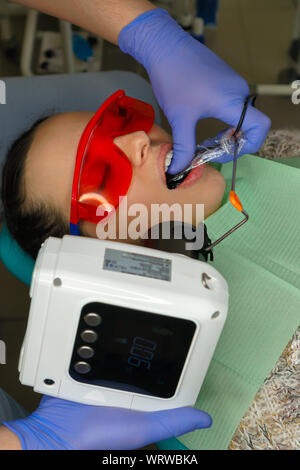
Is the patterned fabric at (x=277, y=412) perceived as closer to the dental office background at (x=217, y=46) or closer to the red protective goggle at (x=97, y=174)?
the red protective goggle at (x=97, y=174)

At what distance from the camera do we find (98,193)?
47.6 inches

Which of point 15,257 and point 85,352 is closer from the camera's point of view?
point 85,352

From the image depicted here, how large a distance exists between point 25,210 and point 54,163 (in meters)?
0.17


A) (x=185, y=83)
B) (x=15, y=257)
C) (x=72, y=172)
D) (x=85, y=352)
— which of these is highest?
(x=185, y=83)

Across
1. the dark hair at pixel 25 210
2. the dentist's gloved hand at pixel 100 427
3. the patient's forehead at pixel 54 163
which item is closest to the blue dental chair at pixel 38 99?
the dark hair at pixel 25 210

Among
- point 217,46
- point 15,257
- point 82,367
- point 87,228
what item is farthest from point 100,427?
point 217,46

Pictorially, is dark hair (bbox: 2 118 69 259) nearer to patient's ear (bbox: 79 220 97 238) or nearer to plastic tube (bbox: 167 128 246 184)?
patient's ear (bbox: 79 220 97 238)

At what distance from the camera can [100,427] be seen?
40.4 inches

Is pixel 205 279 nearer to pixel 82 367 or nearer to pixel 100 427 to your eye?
pixel 82 367

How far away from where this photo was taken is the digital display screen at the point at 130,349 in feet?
2.93

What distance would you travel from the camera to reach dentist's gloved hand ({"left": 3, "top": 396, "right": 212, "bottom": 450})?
103 centimetres

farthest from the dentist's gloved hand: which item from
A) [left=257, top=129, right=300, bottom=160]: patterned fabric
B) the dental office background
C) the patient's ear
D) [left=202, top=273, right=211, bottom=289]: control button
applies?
the dental office background

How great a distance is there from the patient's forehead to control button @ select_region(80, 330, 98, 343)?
1.43 feet

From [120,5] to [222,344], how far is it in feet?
3.29
